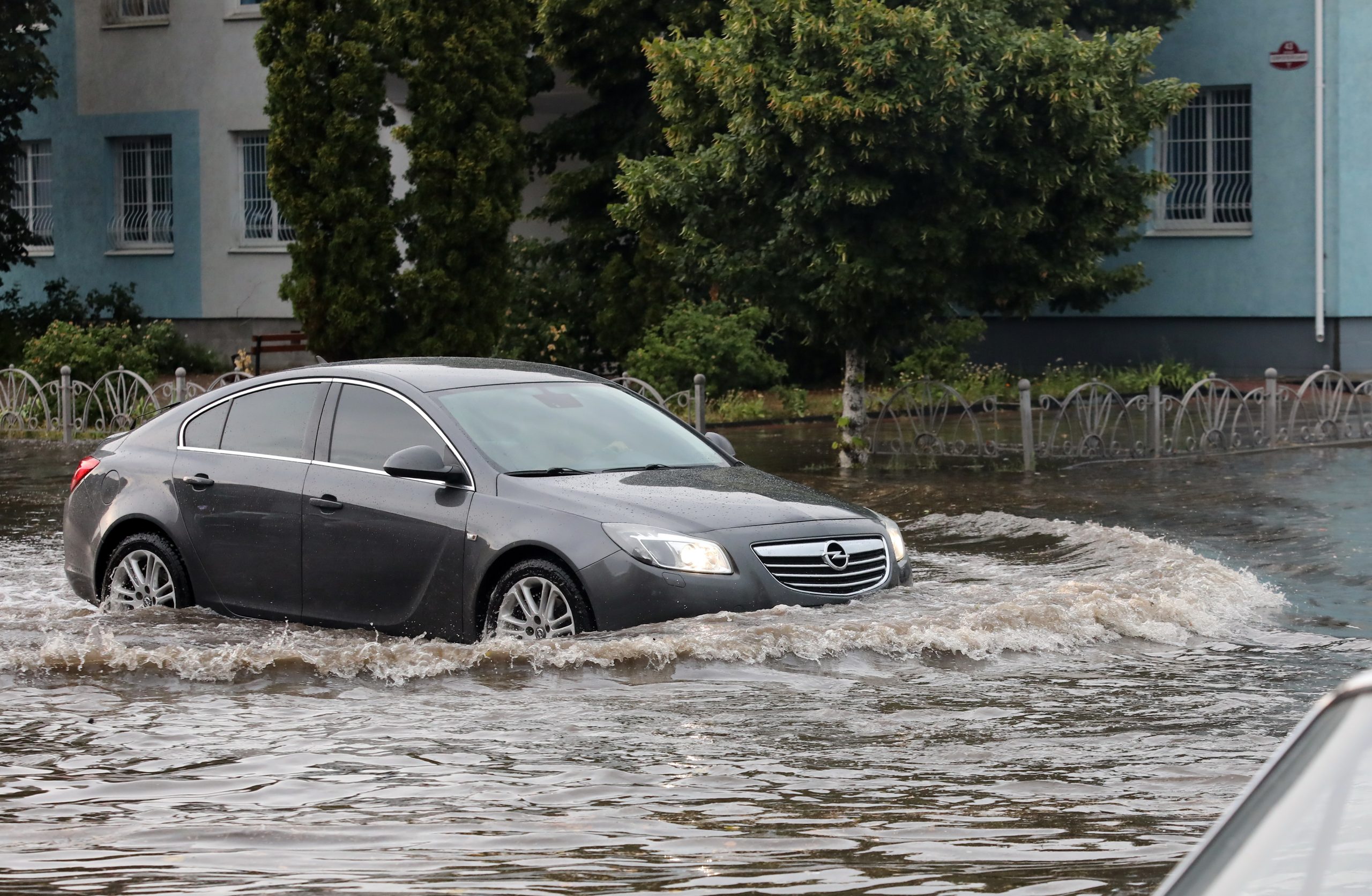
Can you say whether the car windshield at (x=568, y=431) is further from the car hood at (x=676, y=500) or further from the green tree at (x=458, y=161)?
the green tree at (x=458, y=161)

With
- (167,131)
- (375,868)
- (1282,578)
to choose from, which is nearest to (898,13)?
(1282,578)

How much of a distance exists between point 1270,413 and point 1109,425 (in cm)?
184

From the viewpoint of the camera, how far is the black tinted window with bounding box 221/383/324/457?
9414mm

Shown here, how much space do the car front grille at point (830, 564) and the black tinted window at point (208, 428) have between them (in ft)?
10.3

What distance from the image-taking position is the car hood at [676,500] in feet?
27.1

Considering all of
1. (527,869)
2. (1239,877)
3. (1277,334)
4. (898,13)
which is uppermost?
(898,13)

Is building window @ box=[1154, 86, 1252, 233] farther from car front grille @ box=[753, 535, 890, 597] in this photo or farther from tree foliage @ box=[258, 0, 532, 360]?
car front grille @ box=[753, 535, 890, 597]

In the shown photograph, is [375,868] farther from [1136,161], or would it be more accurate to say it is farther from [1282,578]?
[1136,161]

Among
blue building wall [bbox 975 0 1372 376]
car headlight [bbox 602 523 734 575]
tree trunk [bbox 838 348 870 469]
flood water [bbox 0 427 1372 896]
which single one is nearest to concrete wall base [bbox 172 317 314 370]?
blue building wall [bbox 975 0 1372 376]

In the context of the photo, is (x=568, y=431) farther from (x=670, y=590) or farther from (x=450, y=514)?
(x=670, y=590)

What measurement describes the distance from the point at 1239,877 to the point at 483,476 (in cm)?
679

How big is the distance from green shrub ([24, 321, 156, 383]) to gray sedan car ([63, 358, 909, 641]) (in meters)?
14.6

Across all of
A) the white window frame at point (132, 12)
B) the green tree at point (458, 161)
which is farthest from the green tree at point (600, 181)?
the white window frame at point (132, 12)

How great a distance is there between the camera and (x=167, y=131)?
103 feet
